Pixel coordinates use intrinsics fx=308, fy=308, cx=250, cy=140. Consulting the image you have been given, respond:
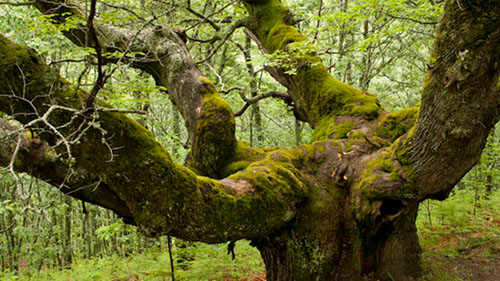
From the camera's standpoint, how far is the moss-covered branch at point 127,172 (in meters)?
A: 2.38

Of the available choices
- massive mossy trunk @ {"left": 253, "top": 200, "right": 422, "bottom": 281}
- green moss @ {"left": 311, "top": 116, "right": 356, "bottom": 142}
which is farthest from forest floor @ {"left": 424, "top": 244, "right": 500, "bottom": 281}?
green moss @ {"left": 311, "top": 116, "right": 356, "bottom": 142}

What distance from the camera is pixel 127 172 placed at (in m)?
2.62

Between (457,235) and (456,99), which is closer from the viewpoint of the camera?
(456,99)

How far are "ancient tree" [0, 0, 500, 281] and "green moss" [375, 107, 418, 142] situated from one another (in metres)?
0.02

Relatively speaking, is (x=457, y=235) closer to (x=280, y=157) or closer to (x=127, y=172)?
(x=280, y=157)

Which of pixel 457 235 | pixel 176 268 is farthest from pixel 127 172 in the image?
pixel 457 235

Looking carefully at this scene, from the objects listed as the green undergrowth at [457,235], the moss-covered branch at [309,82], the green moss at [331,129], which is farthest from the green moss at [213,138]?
the green undergrowth at [457,235]

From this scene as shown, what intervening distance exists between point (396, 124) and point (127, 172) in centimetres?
407

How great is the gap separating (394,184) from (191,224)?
221cm

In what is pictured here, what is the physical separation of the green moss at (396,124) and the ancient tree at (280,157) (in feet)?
0.07

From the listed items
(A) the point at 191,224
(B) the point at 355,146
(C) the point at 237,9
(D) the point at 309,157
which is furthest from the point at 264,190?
(C) the point at 237,9

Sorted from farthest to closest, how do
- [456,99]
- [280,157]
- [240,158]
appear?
[240,158], [280,157], [456,99]

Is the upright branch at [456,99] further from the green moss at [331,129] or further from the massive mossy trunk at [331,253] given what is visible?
the green moss at [331,129]

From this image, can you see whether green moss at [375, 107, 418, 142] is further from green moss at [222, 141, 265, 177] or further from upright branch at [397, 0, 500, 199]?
green moss at [222, 141, 265, 177]
